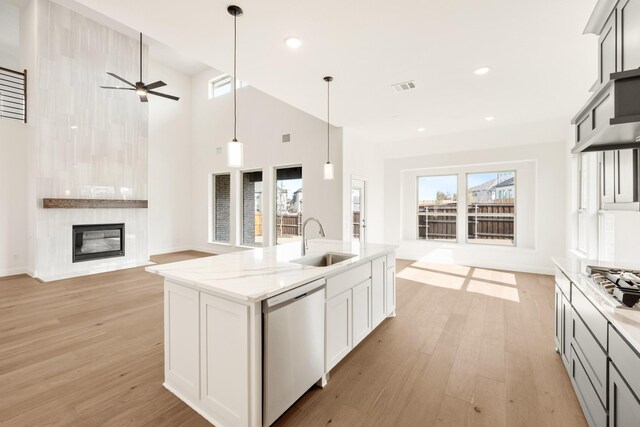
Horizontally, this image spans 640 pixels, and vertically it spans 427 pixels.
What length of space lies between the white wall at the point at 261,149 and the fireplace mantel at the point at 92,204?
83.2 inches

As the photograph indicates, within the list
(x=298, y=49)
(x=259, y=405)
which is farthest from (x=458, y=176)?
(x=259, y=405)

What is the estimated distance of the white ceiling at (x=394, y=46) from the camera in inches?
90.7

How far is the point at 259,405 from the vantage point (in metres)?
1.58

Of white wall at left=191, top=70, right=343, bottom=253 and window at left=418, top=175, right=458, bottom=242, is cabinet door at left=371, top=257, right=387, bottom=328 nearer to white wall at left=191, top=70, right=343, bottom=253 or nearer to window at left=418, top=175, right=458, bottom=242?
white wall at left=191, top=70, right=343, bottom=253

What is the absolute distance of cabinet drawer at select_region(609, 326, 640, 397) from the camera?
3.62 ft

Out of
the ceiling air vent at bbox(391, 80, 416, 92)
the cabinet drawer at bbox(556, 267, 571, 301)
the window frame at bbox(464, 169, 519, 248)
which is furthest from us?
the window frame at bbox(464, 169, 519, 248)

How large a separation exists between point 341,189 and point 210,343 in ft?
13.9

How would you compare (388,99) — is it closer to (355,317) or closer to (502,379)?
(355,317)

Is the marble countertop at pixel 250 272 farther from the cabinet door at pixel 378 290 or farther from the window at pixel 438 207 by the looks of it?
the window at pixel 438 207

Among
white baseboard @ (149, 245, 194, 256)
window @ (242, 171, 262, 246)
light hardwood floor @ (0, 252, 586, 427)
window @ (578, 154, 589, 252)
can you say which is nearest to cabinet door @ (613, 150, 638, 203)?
light hardwood floor @ (0, 252, 586, 427)

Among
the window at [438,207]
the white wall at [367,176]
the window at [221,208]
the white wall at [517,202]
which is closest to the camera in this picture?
the white wall at [517,202]

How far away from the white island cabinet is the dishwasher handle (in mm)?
35

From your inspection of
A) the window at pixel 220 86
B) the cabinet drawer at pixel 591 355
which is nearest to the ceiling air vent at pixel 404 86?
the cabinet drawer at pixel 591 355

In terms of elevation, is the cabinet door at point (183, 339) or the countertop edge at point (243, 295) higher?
the countertop edge at point (243, 295)
